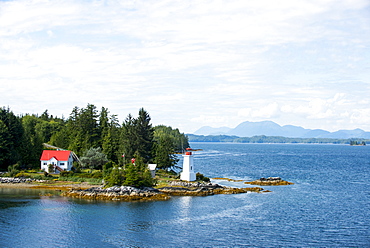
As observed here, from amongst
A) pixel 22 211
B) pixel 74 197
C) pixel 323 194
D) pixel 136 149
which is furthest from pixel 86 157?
pixel 323 194

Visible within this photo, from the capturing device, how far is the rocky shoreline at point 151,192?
47.8m

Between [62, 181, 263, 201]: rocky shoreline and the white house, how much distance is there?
1741cm

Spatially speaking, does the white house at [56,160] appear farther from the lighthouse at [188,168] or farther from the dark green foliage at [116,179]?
the lighthouse at [188,168]

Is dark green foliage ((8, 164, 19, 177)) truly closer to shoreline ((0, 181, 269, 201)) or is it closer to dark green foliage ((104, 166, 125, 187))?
shoreline ((0, 181, 269, 201))

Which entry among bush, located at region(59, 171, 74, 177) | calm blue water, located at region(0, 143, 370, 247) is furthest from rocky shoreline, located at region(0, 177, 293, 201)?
bush, located at region(59, 171, 74, 177)

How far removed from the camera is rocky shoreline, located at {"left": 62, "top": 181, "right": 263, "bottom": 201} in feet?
157

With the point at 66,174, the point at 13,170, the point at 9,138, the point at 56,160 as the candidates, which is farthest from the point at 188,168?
the point at 9,138

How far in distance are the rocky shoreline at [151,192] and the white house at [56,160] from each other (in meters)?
17.4

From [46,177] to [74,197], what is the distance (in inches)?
609

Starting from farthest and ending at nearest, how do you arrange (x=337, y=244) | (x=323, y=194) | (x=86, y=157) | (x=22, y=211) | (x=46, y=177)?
1. (x=86, y=157)
2. (x=46, y=177)
3. (x=323, y=194)
4. (x=22, y=211)
5. (x=337, y=244)

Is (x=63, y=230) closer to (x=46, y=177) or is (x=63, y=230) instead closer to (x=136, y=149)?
(x=46, y=177)

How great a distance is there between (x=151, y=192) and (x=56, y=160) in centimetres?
2621

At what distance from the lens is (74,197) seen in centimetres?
4847

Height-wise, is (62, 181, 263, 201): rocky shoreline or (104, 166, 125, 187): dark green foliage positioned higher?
(104, 166, 125, 187): dark green foliage
